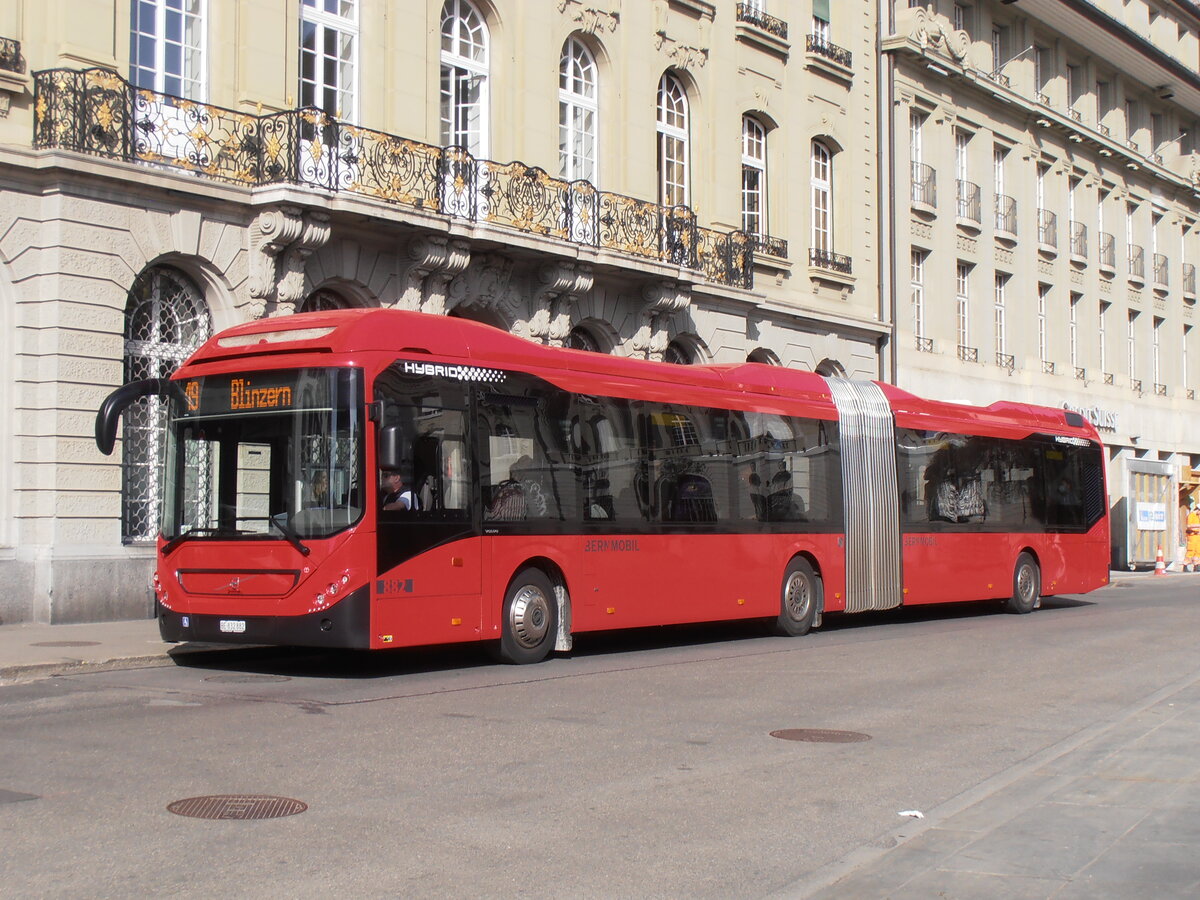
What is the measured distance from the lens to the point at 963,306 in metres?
38.8

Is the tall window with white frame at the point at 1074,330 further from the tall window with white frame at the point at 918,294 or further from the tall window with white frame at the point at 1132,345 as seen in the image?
the tall window with white frame at the point at 918,294

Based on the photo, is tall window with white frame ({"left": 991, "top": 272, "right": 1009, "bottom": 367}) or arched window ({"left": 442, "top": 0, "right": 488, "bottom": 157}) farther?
tall window with white frame ({"left": 991, "top": 272, "right": 1009, "bottom": 367})

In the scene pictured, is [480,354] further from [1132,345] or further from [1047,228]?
[1132,345]

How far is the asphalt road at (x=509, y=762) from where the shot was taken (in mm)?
6367

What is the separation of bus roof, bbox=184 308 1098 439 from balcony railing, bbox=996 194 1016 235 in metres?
21.3

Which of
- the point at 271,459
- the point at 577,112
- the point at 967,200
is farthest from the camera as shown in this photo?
the point at 967,200

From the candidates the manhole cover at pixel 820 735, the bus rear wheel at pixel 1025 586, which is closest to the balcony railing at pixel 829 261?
the bus rear wheel at pixel 1025 586

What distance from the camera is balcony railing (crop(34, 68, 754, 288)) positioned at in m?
18.1

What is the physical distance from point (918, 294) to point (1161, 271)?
57.6ft

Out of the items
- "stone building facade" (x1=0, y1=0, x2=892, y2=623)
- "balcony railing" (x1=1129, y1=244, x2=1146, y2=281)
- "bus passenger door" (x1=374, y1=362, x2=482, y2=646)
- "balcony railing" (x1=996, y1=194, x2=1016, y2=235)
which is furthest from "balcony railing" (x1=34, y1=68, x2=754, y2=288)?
"balcony railing" (x1=1129, y1=244, x2=1146, y2=281)

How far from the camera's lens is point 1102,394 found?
45688 mm

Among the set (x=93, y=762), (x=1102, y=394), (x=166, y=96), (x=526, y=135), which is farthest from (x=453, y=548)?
(x=1102, y=394)

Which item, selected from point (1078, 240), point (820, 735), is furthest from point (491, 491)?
point (1078, 240)

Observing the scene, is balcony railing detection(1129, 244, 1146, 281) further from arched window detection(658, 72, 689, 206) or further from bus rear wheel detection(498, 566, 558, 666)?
bus rear wheel detection(498, 566, 558, 666)
